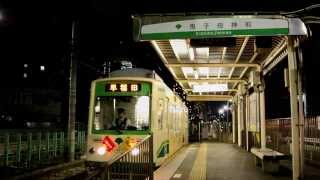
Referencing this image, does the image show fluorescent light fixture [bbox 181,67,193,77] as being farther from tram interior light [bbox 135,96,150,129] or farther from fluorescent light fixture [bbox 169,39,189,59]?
tram interior light [bbox 135,96,150,129]

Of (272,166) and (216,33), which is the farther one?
(272,166)

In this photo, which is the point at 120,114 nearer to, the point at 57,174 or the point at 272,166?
the point at 57,174

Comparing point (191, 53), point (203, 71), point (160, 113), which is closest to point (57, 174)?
point (160, 113)

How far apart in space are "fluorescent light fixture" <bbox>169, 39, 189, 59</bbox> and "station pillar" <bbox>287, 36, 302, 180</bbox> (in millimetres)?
3199

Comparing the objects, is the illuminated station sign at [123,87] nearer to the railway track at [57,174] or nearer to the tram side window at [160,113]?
the tram side window at [160,113]

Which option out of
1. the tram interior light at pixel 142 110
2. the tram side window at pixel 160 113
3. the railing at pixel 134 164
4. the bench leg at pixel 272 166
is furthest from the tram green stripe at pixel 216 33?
the bench leg at pixel 272 166

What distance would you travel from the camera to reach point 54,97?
5662 cm

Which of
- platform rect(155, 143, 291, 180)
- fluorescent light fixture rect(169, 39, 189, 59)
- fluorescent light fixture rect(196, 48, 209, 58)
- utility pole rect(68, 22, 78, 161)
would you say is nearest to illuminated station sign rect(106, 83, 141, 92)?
fluorescent light fixture rect(169, 39, 189, 59)

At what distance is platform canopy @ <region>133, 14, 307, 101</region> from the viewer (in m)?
9.12

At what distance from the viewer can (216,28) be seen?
925 cm

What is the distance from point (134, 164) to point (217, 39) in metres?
4.42

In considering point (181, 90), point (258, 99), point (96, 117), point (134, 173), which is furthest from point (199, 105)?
point (134, 173)

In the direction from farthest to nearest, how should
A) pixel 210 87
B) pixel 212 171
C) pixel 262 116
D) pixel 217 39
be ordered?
pixel 210 87
pixel 262 116
pixel 212 171
pixel 217 39

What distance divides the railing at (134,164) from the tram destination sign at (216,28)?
2.42 m
